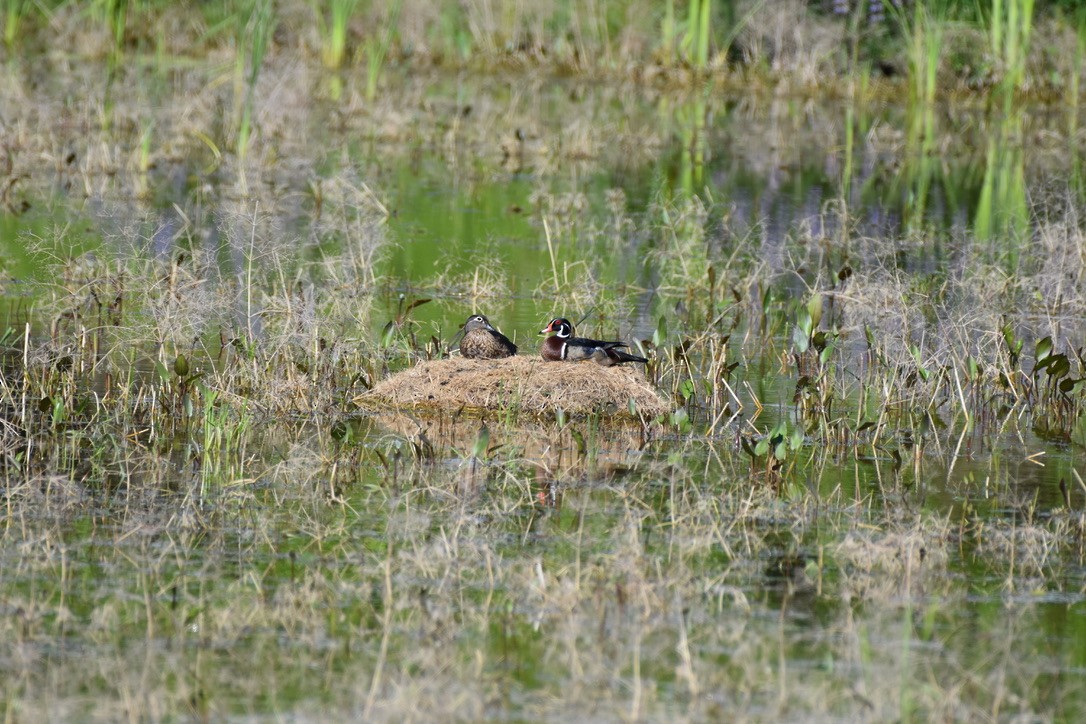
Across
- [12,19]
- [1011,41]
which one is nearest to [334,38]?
[12,19]

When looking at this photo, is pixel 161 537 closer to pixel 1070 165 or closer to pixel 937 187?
pixel 937 187

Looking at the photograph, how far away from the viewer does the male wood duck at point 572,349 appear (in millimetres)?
10031

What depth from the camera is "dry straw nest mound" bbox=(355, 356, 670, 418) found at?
9.67 metres

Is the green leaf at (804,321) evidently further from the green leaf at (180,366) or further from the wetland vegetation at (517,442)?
the green leaf at (180,366)

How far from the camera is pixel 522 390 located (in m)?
9.68

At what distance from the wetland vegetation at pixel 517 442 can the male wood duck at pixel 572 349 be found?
0.23 meters

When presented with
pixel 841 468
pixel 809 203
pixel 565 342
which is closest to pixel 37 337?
pixel 565 342

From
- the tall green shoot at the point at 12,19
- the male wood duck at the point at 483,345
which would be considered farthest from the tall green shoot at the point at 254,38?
the tall green shoot at the point at 12,19

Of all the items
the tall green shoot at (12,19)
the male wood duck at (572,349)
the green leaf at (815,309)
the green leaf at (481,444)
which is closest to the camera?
the green leaf at (481,444)

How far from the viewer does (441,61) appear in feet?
96.1

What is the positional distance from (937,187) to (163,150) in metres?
8.65

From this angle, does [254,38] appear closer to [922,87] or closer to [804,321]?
[804,321]

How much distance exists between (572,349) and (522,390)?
512mm

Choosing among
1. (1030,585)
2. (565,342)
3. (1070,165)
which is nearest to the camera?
(1030,585)
